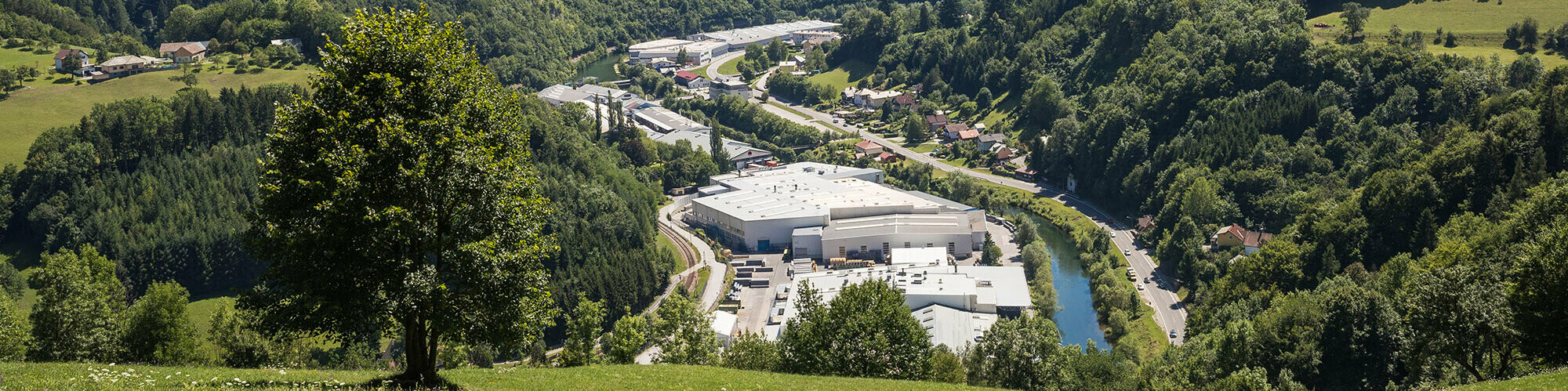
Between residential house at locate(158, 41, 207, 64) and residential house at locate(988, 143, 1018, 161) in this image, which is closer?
residential house at locate(158, 41, 207, 64)

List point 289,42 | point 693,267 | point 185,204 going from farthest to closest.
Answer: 1. point 289,42
2. point 693,267
3. point 185,204

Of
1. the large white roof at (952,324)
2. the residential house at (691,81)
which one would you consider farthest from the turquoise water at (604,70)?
the large white roof at (952,324)

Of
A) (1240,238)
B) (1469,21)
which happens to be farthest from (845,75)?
(1240,238)

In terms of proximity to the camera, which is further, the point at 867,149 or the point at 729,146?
the point at 729,146

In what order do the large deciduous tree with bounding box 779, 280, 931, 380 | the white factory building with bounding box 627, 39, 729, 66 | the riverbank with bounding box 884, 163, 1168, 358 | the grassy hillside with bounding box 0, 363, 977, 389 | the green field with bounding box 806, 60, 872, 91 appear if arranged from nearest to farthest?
the grassy hillside with bounding box 0, 363, 977, 389 < the large deciduous tree with bounding box 779, 280, 931, 380 < the riverbank with bounding box 884, 163, 1168, 358 < the green field with bounding box 806, 60, 872, 91 < the white factory building with bounding box 627, 39, 729, 66

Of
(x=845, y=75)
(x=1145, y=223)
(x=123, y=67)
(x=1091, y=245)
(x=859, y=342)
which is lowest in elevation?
(x=1091, y=245)

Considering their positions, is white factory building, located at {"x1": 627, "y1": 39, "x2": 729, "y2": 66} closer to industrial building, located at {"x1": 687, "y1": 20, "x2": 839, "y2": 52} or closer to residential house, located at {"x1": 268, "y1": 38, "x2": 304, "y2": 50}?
industrial building, located at {"x1": 687, "y1": 20, "x2": 839, "y2": 52}

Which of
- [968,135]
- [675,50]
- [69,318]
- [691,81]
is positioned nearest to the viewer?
[69,318]

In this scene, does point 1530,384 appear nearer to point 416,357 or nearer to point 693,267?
point 416,357

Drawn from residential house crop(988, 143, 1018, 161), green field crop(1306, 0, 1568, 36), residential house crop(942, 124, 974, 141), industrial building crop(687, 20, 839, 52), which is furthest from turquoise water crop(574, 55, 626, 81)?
green field crop(1306, 0, 1568, 36)
